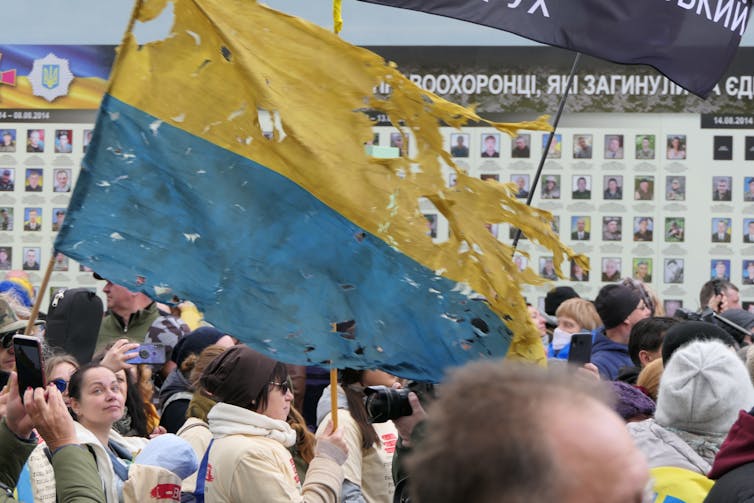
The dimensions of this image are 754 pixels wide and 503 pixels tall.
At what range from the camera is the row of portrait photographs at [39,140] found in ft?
32.5

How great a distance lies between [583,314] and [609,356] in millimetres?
1159

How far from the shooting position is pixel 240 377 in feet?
14.7

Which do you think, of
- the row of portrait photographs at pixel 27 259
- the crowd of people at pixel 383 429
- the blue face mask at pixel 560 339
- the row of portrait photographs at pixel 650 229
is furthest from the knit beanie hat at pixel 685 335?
the row of portrait photographs at pixel 27 259

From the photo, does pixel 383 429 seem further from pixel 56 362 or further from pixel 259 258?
pixel 259 258

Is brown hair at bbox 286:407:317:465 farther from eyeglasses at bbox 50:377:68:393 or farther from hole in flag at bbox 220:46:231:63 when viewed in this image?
hole in flag at bbox 220:46:231:63

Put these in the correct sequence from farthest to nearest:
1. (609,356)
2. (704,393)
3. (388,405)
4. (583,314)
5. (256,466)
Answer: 1. (583,314)
2. (609,356)
3. (388,405)
4. (256,466)
5. (704,393)

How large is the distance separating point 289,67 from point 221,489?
147 cm

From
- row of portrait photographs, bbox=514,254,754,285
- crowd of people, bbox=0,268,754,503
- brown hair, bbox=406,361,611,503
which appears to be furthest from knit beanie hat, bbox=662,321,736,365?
row of portrait photographs, bbox=514,254,754,285

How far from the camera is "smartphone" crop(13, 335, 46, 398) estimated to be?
131 inches

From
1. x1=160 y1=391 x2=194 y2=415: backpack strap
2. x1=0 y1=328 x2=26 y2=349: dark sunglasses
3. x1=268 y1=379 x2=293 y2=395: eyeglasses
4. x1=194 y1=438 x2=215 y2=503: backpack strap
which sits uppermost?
x1=268 y1=379 x2=293 y2=395: eyeglasses

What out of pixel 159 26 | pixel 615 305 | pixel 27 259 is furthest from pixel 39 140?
pixel 159 26

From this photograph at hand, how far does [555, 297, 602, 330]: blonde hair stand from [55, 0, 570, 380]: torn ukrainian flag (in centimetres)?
442

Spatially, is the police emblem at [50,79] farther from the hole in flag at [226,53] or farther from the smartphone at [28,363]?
the smartphone at [28,363]

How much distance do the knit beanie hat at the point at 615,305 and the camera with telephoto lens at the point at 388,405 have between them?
3232 millimetres
